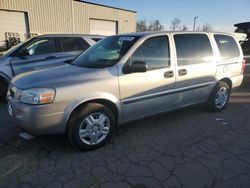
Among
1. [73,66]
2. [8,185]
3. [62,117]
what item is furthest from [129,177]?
[73,66]

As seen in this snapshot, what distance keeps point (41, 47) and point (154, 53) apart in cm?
356

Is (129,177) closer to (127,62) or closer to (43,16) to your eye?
(127,62)

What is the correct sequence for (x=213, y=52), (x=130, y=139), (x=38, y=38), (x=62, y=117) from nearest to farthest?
(x=62, y=117)
(x=130, y=139)
(x=213, y=52)
(x=38, y=38)

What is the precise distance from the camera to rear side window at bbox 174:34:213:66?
4066mm

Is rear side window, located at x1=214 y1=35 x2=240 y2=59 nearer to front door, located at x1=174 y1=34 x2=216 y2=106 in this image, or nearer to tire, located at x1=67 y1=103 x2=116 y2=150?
front door, located at x1=174 y1=34 x2=216 y2=106

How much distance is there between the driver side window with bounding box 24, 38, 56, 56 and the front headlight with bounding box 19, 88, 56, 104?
10.5ft

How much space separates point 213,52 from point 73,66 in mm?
2686

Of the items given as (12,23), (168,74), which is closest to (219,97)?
(168,74)

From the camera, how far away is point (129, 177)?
9.02 ft

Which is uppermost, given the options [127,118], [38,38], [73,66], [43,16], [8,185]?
[43,16]

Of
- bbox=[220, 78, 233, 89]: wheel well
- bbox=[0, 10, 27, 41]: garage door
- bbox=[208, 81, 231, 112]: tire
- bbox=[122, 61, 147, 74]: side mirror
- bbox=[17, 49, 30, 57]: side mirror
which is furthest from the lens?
bbox=[0, 10, 27, 41]: garage door

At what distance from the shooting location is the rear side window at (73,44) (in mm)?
6500

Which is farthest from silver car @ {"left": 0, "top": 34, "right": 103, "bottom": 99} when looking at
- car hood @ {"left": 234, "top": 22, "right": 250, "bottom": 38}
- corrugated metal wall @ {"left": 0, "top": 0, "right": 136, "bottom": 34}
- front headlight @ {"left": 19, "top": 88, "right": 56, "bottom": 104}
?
corrugated metal wall @ {"left": 0, "top": 0, "right": 136, "bottom": 34}

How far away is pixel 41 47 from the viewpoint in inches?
241
